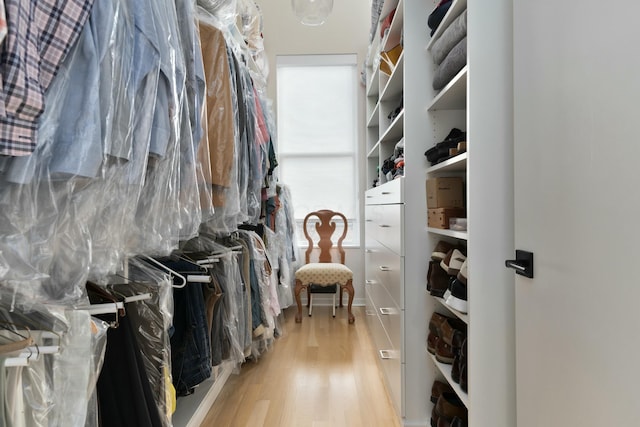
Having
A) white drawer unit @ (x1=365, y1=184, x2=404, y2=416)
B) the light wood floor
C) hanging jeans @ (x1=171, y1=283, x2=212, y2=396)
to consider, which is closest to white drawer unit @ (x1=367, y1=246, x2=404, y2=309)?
white drawer unit @ (x1=365, y1=184, x2=404, y2=416)

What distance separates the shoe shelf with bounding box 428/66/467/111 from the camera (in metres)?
1.22

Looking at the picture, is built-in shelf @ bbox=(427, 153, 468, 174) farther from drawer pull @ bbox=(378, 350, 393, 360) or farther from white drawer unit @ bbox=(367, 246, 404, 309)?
drawer pull @ bbox=(378, 350, 393, 360)

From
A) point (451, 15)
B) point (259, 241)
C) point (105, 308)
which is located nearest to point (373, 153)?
point (259, 241)

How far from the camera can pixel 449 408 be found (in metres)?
1.35

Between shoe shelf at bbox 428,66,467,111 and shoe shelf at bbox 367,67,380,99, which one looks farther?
shoe shelf at bbox 367,67,380,99

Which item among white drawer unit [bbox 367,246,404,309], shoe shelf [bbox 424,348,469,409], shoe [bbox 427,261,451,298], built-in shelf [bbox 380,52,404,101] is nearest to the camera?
shoe shelf [bbox 424,348,469,409]

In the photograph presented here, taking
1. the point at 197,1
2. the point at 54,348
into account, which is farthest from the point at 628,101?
the point at 197,1

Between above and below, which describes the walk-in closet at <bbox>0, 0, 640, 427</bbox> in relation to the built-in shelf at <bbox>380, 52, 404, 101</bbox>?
below

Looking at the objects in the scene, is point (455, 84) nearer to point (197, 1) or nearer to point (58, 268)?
point (197, 1)

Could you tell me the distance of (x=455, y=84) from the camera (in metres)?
1.26

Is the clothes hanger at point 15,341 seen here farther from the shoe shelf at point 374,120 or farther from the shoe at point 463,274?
the shoe shelf at point 374,120

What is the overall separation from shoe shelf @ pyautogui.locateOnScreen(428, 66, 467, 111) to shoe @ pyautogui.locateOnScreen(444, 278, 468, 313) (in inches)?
27.7

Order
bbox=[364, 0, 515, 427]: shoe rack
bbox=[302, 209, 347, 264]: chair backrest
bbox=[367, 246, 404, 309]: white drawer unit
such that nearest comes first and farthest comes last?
bbox=[364, 0, 515, 427]: shoe rack, bbox=[367, 246, 404, 309]: white drawer unit, bbox=[302, 209, 347, 264]: chair backrest

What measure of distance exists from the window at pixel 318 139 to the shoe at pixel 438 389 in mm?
2272
